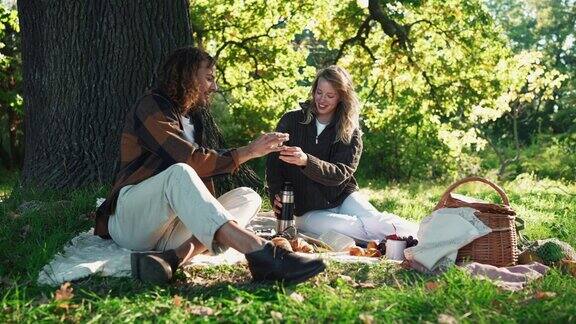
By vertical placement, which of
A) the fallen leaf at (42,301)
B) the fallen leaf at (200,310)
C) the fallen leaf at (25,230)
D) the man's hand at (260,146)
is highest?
the man's hand at (260,146)

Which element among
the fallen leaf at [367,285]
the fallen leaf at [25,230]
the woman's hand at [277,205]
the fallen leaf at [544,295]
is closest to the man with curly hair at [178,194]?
the fallen leaf at [367,285]

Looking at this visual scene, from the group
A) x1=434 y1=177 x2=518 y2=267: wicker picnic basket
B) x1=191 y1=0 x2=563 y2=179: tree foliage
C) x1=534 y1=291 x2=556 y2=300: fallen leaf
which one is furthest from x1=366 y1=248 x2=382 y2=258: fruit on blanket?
x1=191 y1=0 x2=563 y2=179: tree foliage

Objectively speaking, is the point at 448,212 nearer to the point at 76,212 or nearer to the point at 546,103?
the point at 76,212

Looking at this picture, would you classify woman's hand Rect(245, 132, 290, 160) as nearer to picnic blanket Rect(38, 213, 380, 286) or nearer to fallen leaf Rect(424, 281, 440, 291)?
picnic blanket Rect(38, 213, 380, 286)

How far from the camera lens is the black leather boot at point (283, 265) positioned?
3.91 metres

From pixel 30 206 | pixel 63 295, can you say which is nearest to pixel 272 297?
pixel 63 295

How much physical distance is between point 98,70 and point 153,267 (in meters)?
3.34

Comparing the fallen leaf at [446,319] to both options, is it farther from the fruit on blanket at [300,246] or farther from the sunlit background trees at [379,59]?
the sunlit background trees at [379,59]

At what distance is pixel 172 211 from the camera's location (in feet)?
14.2

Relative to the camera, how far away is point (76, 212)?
5832 millimetres

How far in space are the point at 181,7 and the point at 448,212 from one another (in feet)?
11.5

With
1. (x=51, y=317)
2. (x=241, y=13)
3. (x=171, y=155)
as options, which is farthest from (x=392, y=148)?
(x=51, y=317)

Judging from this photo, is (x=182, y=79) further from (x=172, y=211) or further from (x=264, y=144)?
(x=172, y=211)

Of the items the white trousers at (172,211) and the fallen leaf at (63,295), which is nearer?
the fallen leaf at (63,295)
